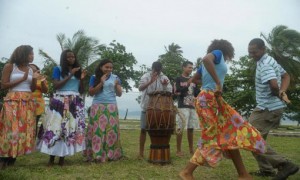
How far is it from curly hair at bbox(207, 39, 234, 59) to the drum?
1.56 meters

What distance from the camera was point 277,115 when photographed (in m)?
4.73

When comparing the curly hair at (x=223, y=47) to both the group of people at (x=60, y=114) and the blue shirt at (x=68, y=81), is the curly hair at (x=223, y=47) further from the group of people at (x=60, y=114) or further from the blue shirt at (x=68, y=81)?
the blue shirt at (x=68, y=81)

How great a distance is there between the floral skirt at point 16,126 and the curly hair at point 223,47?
2903mm

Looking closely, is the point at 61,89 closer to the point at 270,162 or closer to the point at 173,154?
the point at 173,154

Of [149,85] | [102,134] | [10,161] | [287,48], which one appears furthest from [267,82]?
[287,48]

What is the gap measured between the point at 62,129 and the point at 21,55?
1300mm

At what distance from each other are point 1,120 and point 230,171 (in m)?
3.50

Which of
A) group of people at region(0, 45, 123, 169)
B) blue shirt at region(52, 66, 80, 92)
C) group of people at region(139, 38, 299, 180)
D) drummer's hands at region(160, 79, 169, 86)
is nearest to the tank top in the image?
group of people at region(0, 45, 123, 169)

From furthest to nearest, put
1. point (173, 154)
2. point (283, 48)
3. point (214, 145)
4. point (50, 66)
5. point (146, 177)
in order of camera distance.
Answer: point (50, 66) < point (283, 48) < point (173, 154) < point (146, 177) < point (214, 145)

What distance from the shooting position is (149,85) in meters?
6.48

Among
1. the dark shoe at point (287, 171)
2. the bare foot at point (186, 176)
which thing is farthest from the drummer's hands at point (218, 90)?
the dark shoe at point (287, 171)

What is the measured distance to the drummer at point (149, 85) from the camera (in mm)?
6391

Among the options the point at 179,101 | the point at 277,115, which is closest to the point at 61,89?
the point at 179,101

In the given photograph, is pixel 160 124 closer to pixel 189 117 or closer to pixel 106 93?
pixel 106 93
